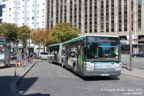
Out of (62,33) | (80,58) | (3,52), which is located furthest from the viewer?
(62,33)

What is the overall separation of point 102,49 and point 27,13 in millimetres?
62178

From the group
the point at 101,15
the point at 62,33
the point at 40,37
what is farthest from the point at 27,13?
the point at 62,33

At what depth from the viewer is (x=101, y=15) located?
55125 millimetres

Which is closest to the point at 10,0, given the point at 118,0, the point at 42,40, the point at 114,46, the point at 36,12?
the point at 36,12

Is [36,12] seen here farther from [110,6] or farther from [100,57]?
[100,57]

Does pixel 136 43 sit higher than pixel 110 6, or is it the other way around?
pixel 110 6

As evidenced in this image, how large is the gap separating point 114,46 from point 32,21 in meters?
60.2

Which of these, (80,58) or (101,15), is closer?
(80,58)

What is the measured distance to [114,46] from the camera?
995cm

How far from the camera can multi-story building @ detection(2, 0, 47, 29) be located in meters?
65.8

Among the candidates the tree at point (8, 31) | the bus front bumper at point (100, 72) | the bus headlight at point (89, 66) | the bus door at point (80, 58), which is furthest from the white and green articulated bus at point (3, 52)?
the tree at point (8, 31)

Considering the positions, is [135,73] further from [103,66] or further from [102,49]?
[102,49]

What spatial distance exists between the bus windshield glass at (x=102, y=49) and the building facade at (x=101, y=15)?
41866mm

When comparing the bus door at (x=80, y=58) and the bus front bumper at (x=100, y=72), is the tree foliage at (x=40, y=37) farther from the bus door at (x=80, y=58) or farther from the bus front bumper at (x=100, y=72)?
the bus front bumper at (x=100, y=72)
